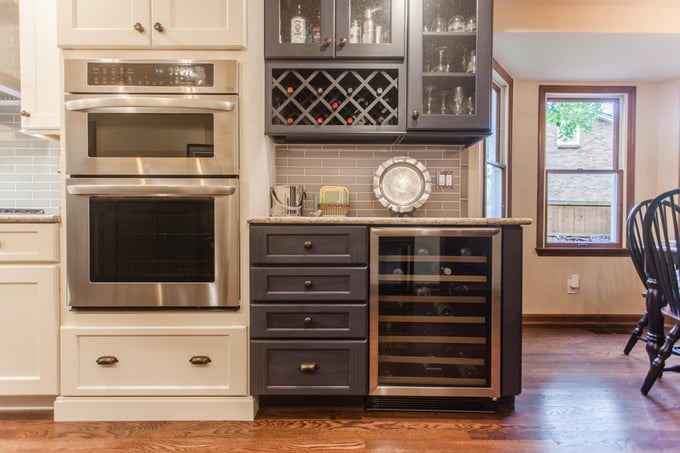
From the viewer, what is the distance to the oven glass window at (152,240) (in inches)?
64.7

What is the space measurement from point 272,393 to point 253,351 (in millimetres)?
204

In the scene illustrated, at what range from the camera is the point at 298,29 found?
194 cm

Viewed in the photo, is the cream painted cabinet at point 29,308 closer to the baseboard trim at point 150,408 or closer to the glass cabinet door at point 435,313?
the baseboard trim at point 150,408

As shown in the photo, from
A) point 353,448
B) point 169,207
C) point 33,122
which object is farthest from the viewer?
point 33,122

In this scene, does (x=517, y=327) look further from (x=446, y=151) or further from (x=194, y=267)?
(x=194, y=267)

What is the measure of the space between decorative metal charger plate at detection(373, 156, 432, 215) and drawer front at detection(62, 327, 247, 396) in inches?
43.0

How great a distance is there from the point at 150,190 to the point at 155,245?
0.24 meters

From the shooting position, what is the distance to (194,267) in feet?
5.48

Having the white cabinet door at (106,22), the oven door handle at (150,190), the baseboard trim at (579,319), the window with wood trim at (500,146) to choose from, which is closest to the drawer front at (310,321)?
the oven door handle at (150,190)

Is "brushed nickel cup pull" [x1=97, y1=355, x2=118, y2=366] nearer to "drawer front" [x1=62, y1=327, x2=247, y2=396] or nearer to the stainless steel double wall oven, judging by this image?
"drawer front" [x1=62, y1=327, x2=247, y2=396]

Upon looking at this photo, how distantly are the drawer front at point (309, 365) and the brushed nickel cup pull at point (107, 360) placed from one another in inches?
23.6

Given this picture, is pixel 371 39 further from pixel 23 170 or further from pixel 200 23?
pixel 23 170

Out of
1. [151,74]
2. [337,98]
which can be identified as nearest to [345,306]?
[337,98]

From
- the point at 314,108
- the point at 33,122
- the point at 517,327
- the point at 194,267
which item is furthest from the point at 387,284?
the point at 33,122
